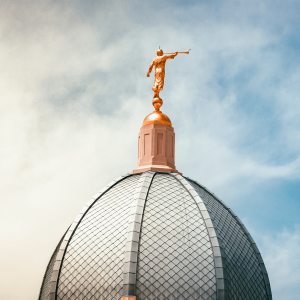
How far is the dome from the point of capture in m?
23.2

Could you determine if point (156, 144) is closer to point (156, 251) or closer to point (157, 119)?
point (157, 119)

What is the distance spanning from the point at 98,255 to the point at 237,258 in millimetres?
5337

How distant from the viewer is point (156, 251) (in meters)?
17.6

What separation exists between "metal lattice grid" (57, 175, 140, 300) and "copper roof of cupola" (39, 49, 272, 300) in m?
0.04

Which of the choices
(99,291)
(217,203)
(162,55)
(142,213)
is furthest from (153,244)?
(162,55)

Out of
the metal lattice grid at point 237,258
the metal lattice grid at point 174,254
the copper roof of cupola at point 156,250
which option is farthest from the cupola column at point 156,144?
the metal lattice grid at point 174,254

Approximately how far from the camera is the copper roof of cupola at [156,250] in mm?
→ 17047

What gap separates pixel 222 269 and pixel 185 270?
1323mm

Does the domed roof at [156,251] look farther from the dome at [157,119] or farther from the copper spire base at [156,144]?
the dome at [157,119]

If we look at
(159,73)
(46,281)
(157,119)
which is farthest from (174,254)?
(159,73)

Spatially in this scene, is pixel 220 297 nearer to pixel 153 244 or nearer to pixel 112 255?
pixel 153 244

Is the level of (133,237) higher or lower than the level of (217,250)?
higher

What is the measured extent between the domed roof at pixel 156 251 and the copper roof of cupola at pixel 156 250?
0.11 ft

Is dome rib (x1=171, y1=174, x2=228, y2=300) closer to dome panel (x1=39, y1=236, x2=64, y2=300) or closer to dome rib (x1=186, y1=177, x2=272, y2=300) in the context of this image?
dome rib (x1=186, y1=177, x2=272, y2=300)
